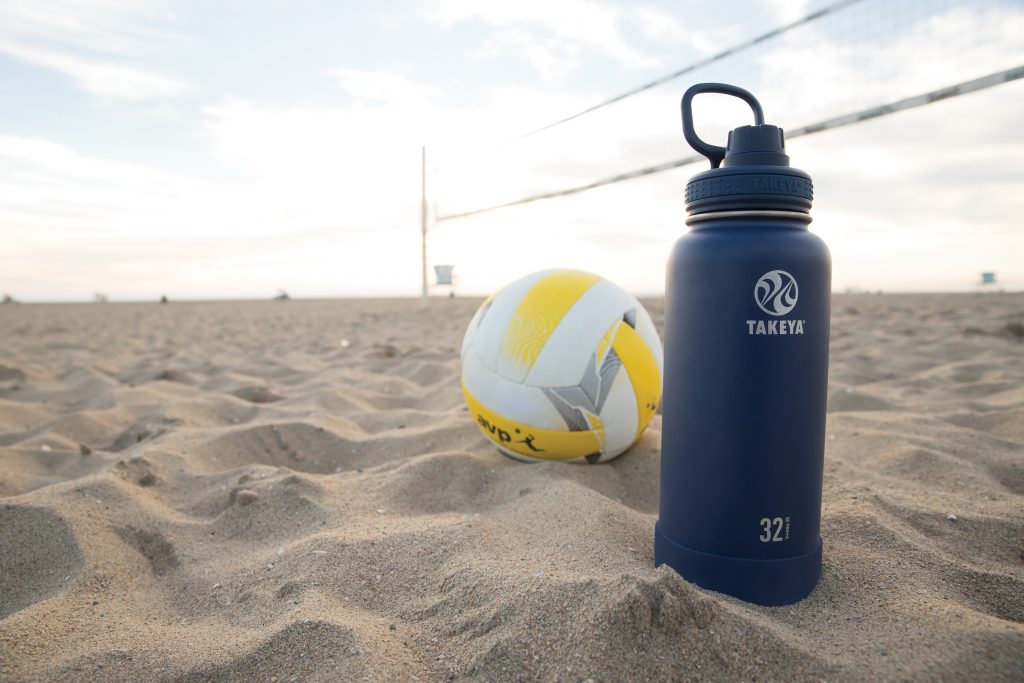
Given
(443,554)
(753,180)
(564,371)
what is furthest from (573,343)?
(753,180)

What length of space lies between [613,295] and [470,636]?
4.95 feet

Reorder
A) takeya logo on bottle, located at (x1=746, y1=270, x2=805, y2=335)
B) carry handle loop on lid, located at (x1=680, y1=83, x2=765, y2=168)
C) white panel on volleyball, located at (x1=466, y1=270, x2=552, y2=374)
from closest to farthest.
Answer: takeya logo on bottle, located at (x1=746, y1=270, x2=805, y2=335) → carry handle loop on lid, located at (x1=680, y1=83, x2=765, y2=168) → white panel on volleyball, located at (x1=466, y1=270, x2=552, y2=374)

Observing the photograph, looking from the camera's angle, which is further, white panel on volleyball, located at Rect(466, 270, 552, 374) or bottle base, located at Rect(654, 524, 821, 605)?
white panel on volleyball, located at Rect(466, 270, 552, 374)

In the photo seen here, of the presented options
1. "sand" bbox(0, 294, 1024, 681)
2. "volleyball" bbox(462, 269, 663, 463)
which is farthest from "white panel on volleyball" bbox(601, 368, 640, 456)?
"sand" bbox(0, 294, 1024, 681)

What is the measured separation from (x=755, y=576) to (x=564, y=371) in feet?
3.32

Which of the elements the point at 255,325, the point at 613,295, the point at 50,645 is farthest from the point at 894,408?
the point at 255,325

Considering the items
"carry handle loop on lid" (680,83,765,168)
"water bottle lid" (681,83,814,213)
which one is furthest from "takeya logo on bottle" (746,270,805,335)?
"carry handle loop on lid" (680,83,765,168)

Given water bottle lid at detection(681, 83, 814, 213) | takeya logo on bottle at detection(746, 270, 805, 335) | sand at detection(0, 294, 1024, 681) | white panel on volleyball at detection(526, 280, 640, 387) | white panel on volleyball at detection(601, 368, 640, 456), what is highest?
water bottle lid at detection(681, 83, 814, 213)

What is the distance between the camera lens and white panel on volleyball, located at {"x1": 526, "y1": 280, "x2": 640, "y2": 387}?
2.36m

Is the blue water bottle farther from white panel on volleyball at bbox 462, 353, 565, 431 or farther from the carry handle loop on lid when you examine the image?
white panel on volleyball at bbox 462, 353, 565, 431

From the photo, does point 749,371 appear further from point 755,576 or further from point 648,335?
point 648,335

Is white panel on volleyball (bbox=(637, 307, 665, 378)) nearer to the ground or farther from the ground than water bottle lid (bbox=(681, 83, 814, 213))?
nearer to the ground

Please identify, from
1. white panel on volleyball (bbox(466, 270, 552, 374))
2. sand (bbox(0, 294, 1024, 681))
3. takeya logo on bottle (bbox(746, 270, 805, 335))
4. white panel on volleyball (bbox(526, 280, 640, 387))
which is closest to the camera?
sand (bbox(0, 294, 1024, 681))

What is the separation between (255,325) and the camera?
33.5ft
